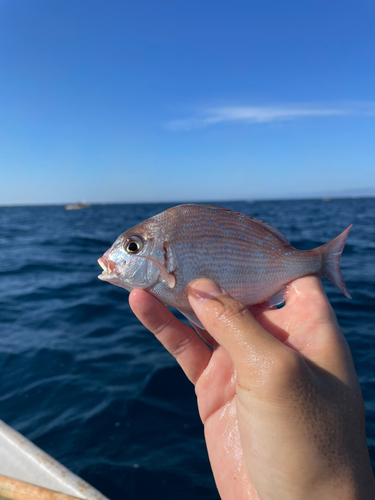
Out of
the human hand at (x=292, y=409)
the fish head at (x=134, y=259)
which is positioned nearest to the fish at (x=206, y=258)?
the fish head at (x=134, y=259)

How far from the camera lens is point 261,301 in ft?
9.95

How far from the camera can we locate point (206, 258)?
8.83 feet

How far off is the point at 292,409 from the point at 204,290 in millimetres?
1024

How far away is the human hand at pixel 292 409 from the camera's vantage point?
5.76 feet

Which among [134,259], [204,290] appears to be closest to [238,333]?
[204,290]

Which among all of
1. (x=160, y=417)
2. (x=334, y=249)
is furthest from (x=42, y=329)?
(x=334, y=249)

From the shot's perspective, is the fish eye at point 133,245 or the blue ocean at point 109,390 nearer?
the fish eye at point 133,245

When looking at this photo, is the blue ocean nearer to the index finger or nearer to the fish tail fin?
the index finger

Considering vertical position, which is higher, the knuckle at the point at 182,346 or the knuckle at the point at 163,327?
the knuckle at the point at 163,327

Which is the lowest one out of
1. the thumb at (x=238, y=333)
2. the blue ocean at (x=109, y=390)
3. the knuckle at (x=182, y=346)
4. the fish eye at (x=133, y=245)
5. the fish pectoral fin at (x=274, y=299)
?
the blue ocean at (x=109, y=390)

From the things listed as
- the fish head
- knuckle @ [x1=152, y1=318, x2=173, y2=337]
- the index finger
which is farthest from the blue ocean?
the fish head

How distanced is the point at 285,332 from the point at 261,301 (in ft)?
1.57

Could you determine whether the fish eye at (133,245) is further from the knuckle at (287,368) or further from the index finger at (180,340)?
the knuckle at (287,368)

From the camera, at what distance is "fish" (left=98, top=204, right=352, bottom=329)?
264 centimetres
